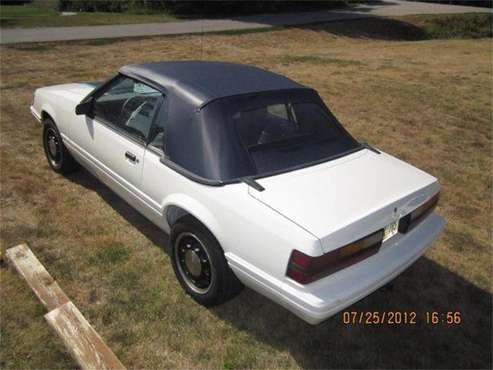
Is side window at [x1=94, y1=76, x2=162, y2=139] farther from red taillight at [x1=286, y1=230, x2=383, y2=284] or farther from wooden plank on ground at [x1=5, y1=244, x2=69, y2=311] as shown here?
red taillight at [x1=286, y1=230, x2=383, y2=284]

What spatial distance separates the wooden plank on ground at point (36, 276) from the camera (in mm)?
3326

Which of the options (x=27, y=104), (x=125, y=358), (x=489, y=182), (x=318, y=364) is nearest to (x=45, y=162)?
(x=27, y=104)

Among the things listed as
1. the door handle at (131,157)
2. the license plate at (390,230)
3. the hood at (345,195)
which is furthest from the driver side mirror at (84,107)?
the license plate at (390,230)

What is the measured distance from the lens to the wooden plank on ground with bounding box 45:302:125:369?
2822mm

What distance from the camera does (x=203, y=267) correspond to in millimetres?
3277

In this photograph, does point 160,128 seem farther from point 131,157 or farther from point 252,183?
point 252,183

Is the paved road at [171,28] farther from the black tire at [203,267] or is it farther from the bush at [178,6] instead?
the black tire at [203,267]

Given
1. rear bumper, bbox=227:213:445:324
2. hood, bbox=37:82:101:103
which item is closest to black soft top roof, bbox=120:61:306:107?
hood, bbox=37:82:101:103

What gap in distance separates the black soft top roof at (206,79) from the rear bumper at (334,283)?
4.34 feet

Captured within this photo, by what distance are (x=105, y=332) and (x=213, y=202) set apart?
1.32 meters

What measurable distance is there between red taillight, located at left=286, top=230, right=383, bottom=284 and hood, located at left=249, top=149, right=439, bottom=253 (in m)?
0.06

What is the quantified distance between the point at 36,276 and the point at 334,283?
252 centimetres

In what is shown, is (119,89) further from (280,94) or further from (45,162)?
(45,162)

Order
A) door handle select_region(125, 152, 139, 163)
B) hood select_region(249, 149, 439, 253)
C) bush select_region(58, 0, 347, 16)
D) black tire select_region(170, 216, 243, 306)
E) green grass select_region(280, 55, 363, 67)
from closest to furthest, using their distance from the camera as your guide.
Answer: hood select_region(249, 149, 439, 253)
black tire select_region(170, 216, 243, 306)
door handle select_region(125, 152, 139, 163)
green grass select_region(280, 55, 363, 67)
bush select_region(58, 0, 347, 16)
